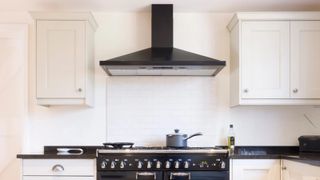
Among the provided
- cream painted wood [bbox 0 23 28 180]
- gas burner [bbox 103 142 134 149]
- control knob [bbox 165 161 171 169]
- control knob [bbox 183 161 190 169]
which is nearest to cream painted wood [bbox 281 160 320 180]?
control knob [bbox 183 161 190 169]

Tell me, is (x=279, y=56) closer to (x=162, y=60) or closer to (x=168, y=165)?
(x=162, y=60)

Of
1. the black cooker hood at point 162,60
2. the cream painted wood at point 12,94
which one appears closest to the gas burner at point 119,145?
the black cooker hood at point 162,60

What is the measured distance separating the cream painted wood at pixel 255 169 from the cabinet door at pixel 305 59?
666mm

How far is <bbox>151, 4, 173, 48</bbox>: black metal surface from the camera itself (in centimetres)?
347

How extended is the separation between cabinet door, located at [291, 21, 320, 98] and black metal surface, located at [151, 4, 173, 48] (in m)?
1.11

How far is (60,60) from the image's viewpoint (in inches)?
129

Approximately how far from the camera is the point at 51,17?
327 centimetres

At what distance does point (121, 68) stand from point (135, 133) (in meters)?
0.73

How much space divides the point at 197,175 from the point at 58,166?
1.15 metres

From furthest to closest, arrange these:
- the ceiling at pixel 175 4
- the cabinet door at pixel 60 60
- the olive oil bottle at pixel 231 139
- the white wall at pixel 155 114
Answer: the white wall at pixel 155 114 < the olive oil bottle at pixel 231 139 < the ceiling at pixel 175 4 < the cabinet door at pixel 60 60

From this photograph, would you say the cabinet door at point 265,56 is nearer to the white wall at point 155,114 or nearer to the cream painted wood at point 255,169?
the white wall at point 155,114

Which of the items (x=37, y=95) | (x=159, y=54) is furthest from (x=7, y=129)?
(x=159, y=54)

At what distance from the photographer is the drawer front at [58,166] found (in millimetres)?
3045

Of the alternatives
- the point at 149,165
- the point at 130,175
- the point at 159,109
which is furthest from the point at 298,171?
the point at 159,109
